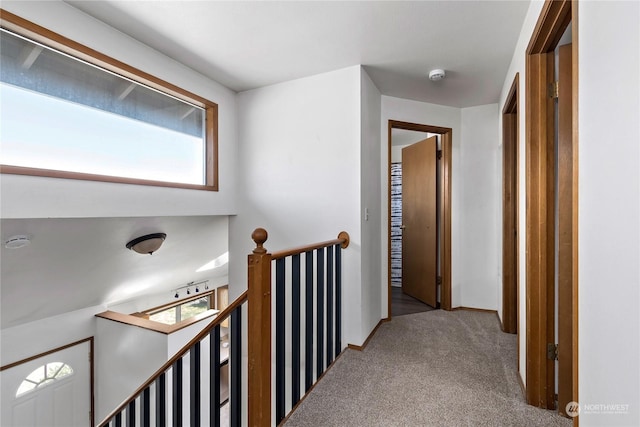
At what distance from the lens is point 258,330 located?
1.38 meters

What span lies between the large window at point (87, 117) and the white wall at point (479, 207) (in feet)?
8.60

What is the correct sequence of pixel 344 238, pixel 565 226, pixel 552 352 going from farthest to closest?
1. pixel 344 238
2. pixel 552 352
3. pixel 565 226

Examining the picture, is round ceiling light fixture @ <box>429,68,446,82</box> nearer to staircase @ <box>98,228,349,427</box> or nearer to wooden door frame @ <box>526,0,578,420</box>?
wooden door frame @ <box>526,0,578,420</box>

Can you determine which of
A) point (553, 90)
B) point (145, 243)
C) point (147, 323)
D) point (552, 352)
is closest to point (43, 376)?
point (147, 323)

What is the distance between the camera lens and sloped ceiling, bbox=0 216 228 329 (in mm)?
2359

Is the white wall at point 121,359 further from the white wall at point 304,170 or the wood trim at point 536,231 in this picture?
the wood trim at point 536,231

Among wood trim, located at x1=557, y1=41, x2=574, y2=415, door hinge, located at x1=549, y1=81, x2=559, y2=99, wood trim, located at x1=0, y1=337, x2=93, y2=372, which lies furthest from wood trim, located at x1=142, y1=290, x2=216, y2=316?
door hinge, located at x1=549, y1=81, x2=559, y2=99

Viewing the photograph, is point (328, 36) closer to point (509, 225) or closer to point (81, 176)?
point (81, 176)

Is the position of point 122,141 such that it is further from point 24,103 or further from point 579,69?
point 579,69

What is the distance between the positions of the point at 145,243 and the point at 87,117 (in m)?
1.28

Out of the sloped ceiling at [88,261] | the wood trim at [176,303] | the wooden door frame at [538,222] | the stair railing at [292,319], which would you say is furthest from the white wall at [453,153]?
the wood trim at [176,303]

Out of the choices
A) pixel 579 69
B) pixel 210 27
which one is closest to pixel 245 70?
pixel 210 27

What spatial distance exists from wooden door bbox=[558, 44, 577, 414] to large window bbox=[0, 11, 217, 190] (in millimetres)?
2534

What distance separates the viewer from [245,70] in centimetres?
254
